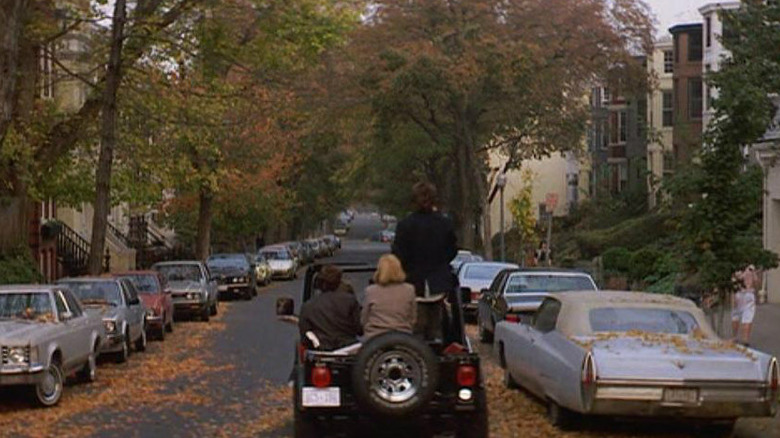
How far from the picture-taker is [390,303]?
11.5 meters

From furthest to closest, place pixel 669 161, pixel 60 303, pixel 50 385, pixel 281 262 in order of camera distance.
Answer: pixel 281 262, pixel 669 161, pixel 60 303, pixel 50 385

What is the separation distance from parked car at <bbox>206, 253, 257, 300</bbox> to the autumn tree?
298 inches

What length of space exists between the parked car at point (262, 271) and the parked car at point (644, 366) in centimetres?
4020

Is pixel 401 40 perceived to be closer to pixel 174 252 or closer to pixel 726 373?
pixel 174 252

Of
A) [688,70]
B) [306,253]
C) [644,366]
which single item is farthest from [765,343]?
[306,253]

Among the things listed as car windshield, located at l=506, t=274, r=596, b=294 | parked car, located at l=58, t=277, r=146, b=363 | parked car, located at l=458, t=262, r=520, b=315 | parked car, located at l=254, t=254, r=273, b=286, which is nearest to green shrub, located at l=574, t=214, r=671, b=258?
parked car, located at l=254, t=254, r=273, b=286

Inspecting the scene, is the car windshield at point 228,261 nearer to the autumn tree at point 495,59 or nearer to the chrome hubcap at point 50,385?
the autumn tree at point 495,59

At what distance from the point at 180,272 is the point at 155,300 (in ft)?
24.7

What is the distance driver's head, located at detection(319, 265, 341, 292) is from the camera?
1220 centimetres

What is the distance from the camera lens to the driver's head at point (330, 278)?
12.2 metres

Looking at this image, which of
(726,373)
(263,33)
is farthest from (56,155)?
(726,373)

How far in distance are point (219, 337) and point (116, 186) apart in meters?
8.27

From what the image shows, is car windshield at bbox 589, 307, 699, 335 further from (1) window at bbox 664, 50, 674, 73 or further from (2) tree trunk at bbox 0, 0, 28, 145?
(1) window at bbox 664, 50, 674, 73

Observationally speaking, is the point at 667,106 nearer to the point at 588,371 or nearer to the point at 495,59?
the point at 495,59
